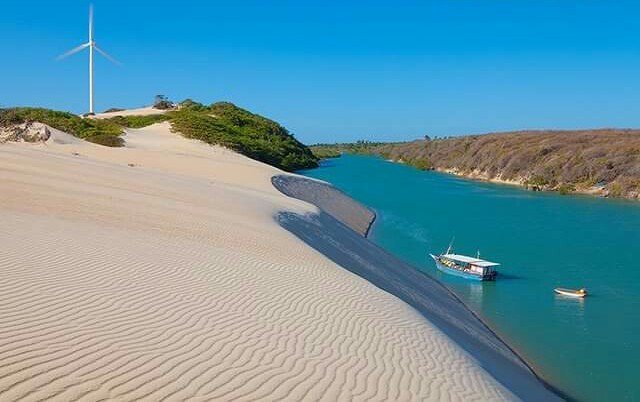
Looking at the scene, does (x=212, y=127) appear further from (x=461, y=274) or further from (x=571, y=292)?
(x=571, y=292)

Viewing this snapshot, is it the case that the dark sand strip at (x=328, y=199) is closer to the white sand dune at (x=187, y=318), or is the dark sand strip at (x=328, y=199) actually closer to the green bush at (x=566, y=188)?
the white sand dune at (x=187, y=318)

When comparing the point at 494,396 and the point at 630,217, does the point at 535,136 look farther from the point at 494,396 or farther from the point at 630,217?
the point at 494,396

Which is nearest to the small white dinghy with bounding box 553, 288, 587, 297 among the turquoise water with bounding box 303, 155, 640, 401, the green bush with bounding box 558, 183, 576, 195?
the turquoise water with bounding box 303, 155, 640, 401

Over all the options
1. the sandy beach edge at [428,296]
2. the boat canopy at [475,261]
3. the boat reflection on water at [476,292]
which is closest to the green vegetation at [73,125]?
the sandy beach edge at [428,296]

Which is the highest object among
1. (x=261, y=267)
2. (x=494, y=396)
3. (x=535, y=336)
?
(x=261, y=267)

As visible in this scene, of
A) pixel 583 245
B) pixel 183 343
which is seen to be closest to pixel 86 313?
pixel 183 343

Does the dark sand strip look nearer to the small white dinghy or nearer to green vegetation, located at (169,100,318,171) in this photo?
the small white dinghy

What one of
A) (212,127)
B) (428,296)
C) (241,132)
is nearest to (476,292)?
(428,296)
